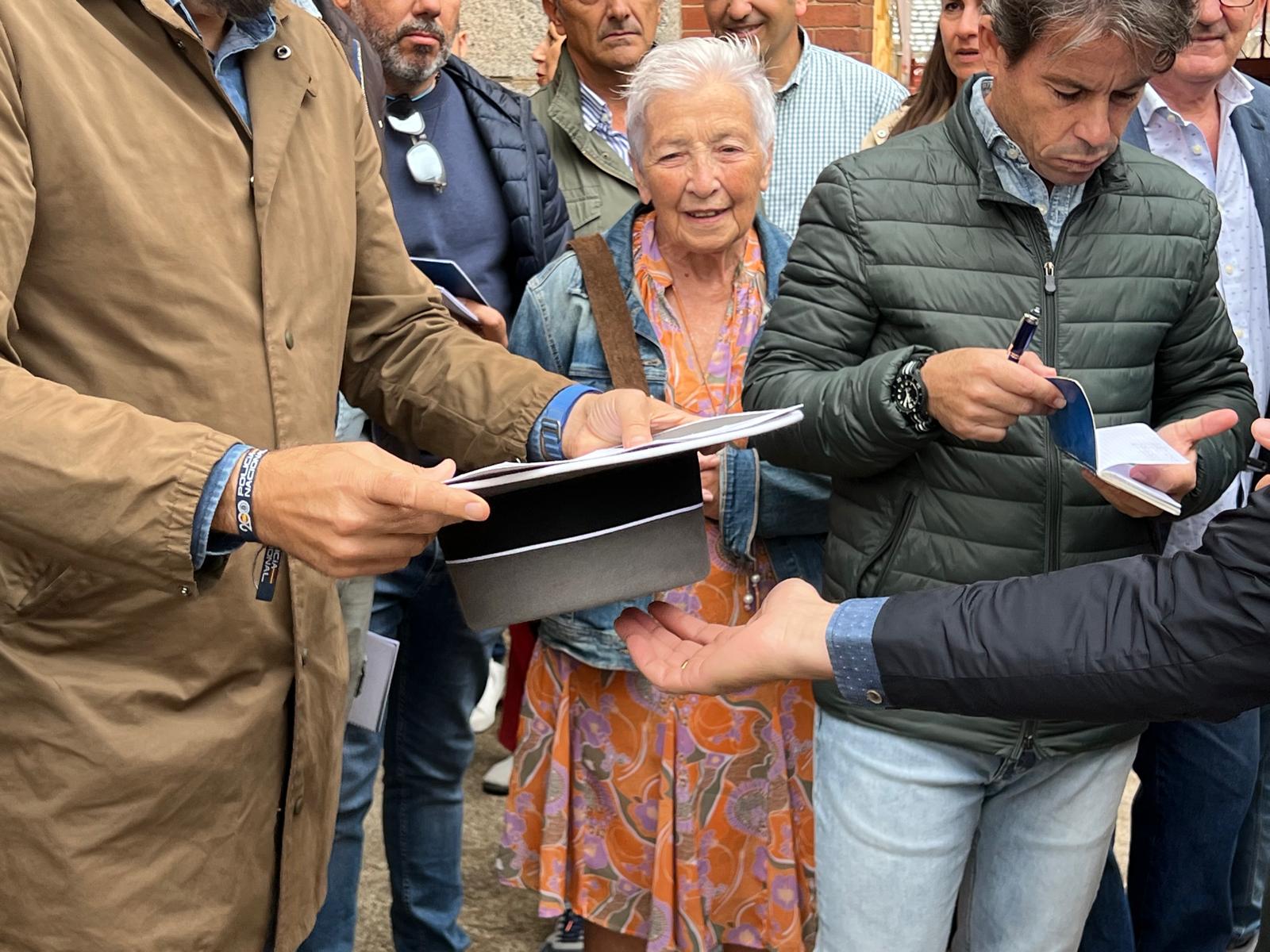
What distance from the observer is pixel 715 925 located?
3258 millimetres

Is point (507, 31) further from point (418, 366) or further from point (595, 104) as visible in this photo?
point (418, 366)

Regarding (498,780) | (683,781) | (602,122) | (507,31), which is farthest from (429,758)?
(507,31)

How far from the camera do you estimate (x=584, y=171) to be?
4234 millimetres

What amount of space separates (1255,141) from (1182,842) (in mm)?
1580

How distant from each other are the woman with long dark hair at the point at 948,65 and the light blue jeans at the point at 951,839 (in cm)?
162

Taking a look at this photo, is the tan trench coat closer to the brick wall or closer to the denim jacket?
the denim jacket

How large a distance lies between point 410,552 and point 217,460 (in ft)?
0.76

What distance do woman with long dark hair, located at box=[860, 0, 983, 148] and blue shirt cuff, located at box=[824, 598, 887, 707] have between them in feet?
5.66

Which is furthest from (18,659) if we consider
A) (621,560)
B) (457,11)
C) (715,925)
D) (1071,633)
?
(457,11)

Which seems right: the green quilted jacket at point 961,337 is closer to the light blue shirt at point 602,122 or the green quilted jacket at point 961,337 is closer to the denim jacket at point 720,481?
A: the denim jacket at point 720,481

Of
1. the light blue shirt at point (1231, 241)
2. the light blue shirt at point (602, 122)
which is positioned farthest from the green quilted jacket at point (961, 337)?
the light blue shirt at point (602, 122)

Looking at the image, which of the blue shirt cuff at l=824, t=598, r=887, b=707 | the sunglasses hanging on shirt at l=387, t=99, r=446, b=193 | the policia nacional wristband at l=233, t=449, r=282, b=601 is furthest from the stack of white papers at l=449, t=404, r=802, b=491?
the sunglasses hanging on shirt at l=387, t=99, r=446, b=193

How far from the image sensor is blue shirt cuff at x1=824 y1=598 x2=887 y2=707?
7.15 ft

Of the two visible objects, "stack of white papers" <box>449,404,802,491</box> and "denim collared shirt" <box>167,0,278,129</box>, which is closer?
"stack of white papers" <box>449,404,802,491</box>
